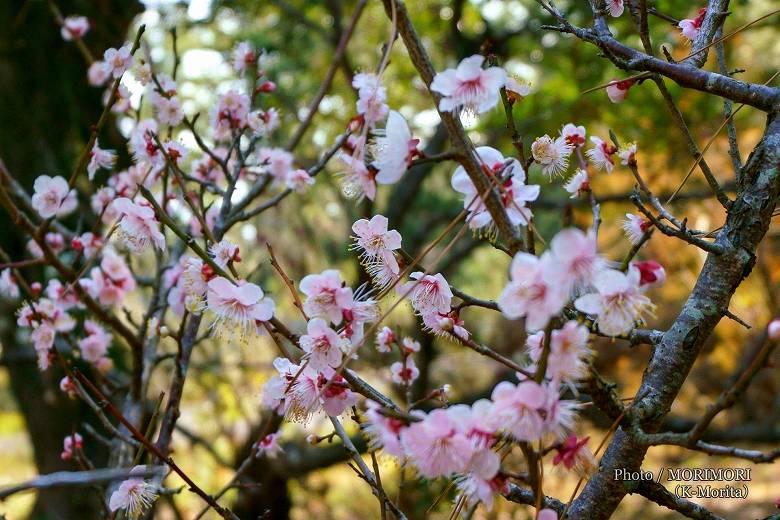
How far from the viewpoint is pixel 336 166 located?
290 centimetres

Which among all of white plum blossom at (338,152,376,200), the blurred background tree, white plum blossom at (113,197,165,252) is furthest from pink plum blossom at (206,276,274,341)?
the blurred background tree

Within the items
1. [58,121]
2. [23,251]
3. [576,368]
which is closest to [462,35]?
[58,121]

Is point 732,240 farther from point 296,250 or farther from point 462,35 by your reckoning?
point 296,250

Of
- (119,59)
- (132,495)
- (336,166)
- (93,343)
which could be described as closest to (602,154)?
(132,495)

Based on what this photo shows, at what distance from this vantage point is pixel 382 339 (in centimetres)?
121

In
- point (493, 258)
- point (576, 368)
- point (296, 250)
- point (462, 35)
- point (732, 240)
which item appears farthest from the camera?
point (493, 258)

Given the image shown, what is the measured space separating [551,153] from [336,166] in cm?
202

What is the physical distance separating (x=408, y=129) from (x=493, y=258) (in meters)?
5.55

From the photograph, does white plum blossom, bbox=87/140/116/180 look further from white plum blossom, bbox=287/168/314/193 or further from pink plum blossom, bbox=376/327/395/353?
pink plum blossom, bbox=376/327/395/353

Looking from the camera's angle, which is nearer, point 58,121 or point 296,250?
point 58,121

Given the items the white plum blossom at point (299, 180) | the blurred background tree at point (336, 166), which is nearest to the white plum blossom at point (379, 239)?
the white plum blossom at point (299, 180)

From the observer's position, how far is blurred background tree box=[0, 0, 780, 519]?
292 cm

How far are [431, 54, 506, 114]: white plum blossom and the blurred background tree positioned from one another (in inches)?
66.5

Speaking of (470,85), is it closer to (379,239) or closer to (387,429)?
(379,239)
